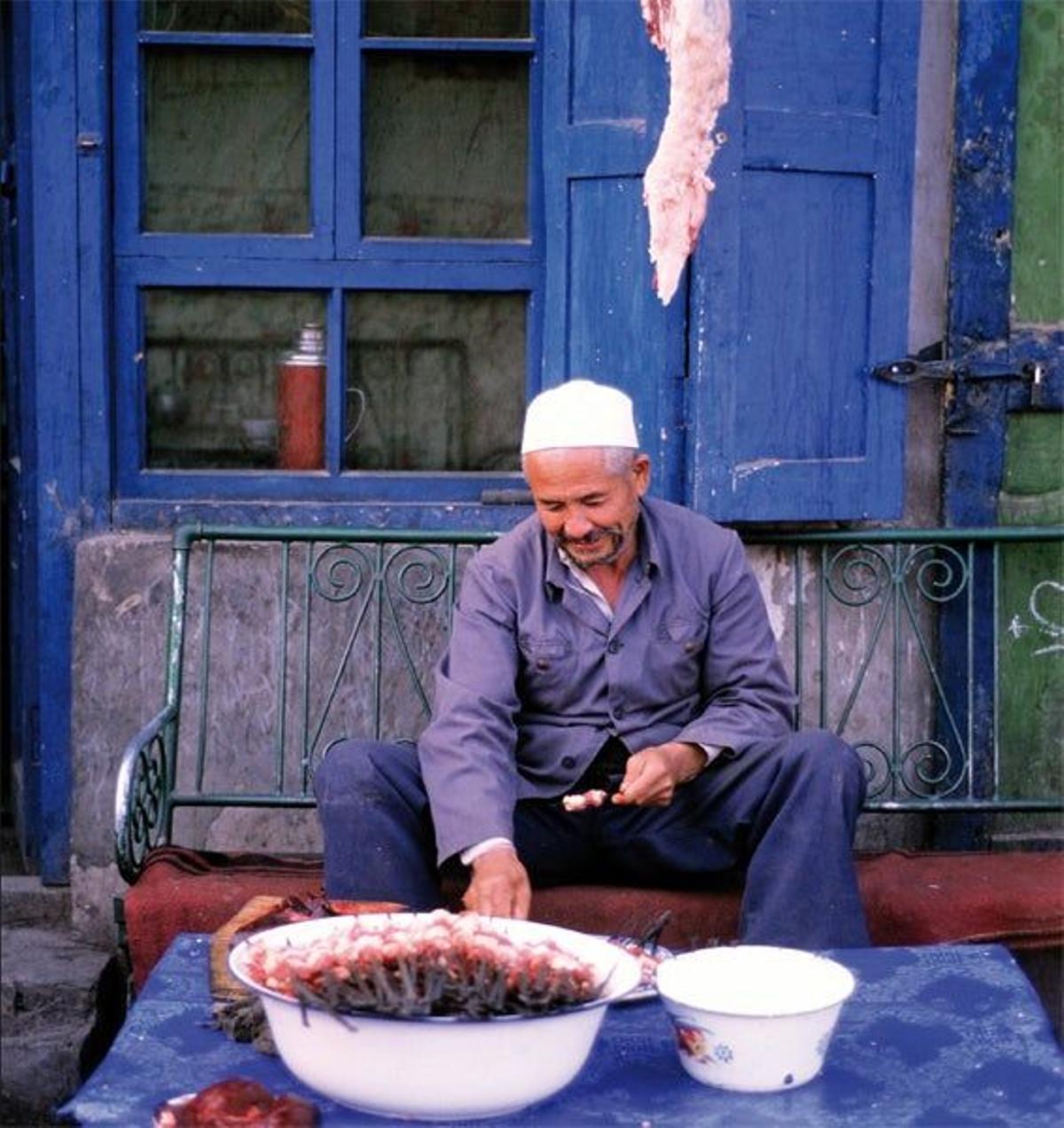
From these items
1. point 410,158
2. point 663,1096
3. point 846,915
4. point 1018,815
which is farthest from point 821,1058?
point 410,158

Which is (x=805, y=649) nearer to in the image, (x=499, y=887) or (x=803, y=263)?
(x=803, y=263)

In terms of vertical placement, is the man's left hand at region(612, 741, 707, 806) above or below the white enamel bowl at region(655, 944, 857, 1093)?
above

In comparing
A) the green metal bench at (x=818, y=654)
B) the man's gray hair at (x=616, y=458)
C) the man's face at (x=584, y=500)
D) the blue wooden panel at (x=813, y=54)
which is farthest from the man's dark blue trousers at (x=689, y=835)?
the blue wooden panel at (x=813, y=54)

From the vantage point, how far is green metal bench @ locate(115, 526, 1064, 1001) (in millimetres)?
4355

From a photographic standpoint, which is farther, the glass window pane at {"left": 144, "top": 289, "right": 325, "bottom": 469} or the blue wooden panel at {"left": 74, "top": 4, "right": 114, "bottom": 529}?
the glass window pane at {"left": 144, "top": 289, "right": 325, "bottom": 469}

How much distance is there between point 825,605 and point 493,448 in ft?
2.98

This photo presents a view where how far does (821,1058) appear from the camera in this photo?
8.07ft

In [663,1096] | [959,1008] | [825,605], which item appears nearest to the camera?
[663,1096]

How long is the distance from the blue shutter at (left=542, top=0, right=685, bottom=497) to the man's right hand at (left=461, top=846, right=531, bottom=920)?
4.32ft

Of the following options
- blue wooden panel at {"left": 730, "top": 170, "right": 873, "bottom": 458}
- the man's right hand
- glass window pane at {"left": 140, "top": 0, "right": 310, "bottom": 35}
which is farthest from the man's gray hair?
glass window pane at {"left": 140, "top": 0, "right": 310, "bottom": 35}

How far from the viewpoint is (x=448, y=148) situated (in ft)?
15.1

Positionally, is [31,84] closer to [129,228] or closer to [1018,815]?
[129,228]

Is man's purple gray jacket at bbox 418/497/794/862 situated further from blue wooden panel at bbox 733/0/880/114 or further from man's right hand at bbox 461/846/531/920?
blue wooden panel at bbox 733/0/880/114

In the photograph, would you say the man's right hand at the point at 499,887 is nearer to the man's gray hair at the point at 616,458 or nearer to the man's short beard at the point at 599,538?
the man's short beard at the point at 599,538
